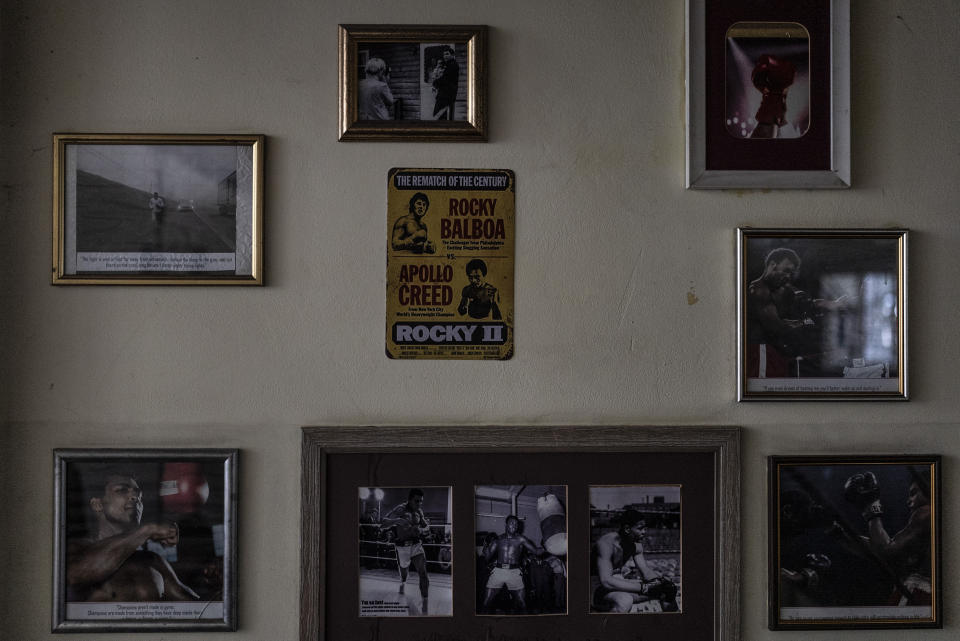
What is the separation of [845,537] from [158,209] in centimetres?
168

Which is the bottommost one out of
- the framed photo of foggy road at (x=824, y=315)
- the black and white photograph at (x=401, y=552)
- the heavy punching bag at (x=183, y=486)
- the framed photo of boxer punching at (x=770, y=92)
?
the black and white photograph at (x=401, y=552)

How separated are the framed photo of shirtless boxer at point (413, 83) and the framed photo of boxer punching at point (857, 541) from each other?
42.0 inches

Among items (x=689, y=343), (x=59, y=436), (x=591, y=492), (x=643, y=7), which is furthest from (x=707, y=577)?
(x=59, y=436)

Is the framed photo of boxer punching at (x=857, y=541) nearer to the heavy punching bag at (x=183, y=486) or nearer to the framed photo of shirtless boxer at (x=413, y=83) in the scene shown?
the framed photo of shirtless boxer at (x=413, y=83)

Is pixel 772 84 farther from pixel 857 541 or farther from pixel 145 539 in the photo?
pixel 145 539

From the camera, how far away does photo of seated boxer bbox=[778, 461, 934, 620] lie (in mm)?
1707

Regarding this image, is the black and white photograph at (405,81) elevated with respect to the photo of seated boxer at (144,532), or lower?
elevated

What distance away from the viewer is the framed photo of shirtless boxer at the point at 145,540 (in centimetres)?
165

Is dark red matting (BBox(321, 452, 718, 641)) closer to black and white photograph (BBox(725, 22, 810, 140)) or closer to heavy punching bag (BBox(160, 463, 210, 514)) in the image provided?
heavy punching bag (BBox(160, 463, 210, 514))

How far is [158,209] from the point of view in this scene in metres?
1.67

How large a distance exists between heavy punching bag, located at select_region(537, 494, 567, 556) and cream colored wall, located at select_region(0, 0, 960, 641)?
18cm

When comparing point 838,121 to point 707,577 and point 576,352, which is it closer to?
point 576,352

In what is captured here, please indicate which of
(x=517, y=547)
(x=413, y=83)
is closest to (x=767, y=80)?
(x=413, y=83)

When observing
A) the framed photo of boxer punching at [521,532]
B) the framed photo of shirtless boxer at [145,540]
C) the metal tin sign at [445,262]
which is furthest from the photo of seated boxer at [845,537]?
the framed photo of shirtless boxer at [145,540]
